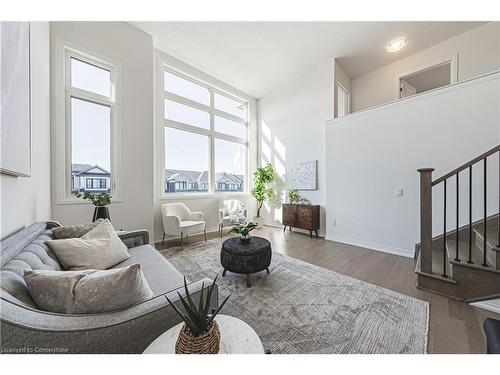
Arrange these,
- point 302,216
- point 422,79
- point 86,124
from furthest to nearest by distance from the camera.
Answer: point 422,79 < point 302,216 < point 86,124

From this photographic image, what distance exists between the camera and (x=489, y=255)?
6.36 feet

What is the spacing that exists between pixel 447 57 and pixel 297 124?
2.94 metres

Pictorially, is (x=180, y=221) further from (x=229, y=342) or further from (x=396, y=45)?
(x=396, y=45)

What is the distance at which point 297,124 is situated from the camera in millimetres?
4871

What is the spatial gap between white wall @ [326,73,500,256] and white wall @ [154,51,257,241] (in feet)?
7.87

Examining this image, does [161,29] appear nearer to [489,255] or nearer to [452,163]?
[452,163]

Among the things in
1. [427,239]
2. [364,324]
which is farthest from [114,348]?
[427,239]

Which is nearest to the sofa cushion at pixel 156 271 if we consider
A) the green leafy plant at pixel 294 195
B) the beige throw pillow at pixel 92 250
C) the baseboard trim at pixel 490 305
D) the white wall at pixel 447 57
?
the beige throw pillow at pixel 92 250

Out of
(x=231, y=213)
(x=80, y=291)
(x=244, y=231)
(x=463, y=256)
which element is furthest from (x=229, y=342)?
(x=231, y=213)

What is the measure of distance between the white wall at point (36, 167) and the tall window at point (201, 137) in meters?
1.83

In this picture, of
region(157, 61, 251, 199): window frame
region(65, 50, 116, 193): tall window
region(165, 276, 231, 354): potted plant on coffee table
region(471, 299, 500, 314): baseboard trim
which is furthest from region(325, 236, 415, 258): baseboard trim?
region(65, 50, 116, 193): tall window

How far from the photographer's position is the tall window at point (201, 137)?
4250mm

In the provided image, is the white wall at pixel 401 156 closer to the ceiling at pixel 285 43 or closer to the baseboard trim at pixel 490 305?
the baseboard trim at pixel 490 305
